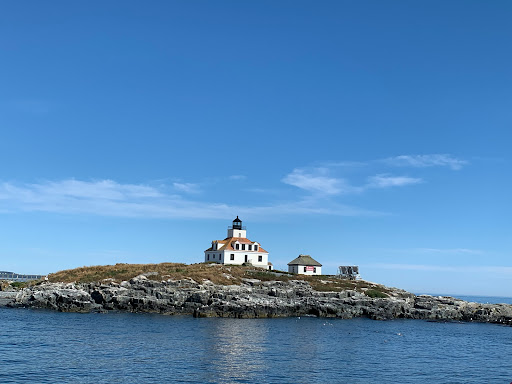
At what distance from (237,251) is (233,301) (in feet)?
129

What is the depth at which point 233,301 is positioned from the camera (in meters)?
88.7

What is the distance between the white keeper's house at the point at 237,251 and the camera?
4999 inches

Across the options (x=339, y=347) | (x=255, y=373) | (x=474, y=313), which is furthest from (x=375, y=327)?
(x=255, y=373)

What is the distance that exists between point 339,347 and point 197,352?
1885 cm

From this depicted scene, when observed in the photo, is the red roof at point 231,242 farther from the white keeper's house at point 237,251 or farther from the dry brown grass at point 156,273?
the dry brown grass at point 156,273

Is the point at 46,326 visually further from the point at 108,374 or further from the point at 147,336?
the point at 108,374

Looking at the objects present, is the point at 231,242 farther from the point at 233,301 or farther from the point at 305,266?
the point at 233,301

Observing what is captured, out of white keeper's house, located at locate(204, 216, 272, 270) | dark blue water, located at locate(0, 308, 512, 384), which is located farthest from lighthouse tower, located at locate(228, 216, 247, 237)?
dark blue water, located at locate(0, 308, 512, 384)

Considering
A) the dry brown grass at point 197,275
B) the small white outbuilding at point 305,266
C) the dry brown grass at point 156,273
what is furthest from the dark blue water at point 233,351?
the small white outbuilding at point 305,266

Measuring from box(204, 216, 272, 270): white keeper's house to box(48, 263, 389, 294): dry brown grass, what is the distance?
726cm

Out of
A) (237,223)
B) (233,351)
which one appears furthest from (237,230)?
(233,351)

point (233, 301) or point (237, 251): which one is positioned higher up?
point (237, 251)

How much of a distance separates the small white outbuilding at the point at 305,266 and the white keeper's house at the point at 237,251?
25.5 ft

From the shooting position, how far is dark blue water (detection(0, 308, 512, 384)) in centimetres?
4255
